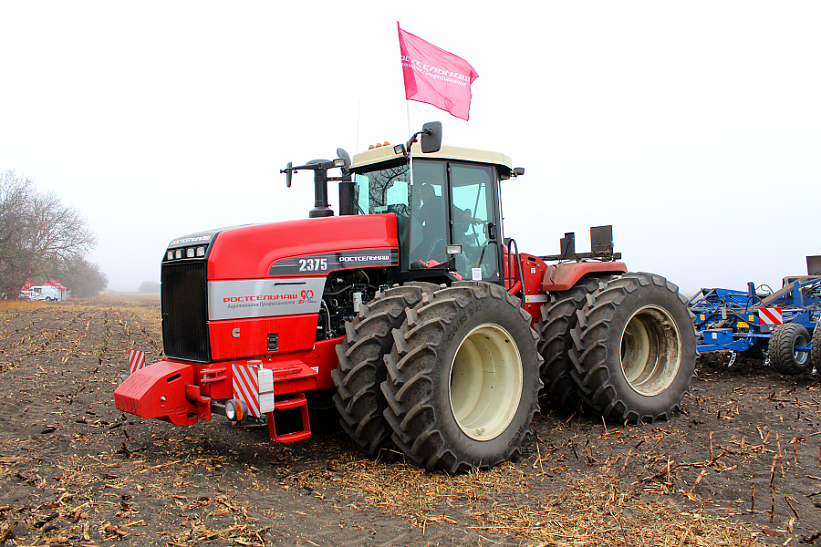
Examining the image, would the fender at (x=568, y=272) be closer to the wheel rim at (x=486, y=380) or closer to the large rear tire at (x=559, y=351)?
the large rear tire at (x=559, y=351)

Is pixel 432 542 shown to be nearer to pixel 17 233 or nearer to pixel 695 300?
pixel 695 300

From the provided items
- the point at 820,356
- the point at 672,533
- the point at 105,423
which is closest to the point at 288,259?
the point at 105,423

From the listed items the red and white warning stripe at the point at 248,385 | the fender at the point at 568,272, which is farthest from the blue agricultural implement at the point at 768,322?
the red and white warning stripe at the point at 248,385

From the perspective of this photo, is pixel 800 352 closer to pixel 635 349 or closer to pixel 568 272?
pixel 635 349

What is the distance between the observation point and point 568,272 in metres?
7.08

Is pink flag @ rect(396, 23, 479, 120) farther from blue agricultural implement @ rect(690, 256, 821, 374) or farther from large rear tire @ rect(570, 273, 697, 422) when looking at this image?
blue agricultural implement @ rect(690, 256, 821, 374)

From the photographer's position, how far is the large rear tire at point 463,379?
4492mm

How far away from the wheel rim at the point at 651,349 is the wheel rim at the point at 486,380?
222cm

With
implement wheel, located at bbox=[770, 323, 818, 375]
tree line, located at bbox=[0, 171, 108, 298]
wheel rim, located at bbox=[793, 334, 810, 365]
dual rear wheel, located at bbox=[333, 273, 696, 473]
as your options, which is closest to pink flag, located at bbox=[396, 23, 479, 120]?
dual rear wheel, located at bbox=[333, 273, 696, 473]

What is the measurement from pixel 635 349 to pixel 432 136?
393 cm

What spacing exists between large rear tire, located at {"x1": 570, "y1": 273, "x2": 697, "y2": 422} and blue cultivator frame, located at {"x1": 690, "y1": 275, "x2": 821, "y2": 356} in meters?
2.64

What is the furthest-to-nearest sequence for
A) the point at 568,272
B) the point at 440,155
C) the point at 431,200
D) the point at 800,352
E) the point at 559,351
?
1. the point at 800,352
2. the point at 568,272
3. the point at 559,351
4. the point at 440,155
5. the point at 431,200

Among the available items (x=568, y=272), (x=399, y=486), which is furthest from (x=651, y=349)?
(x=399, y=486)

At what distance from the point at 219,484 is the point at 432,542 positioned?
177 cm
